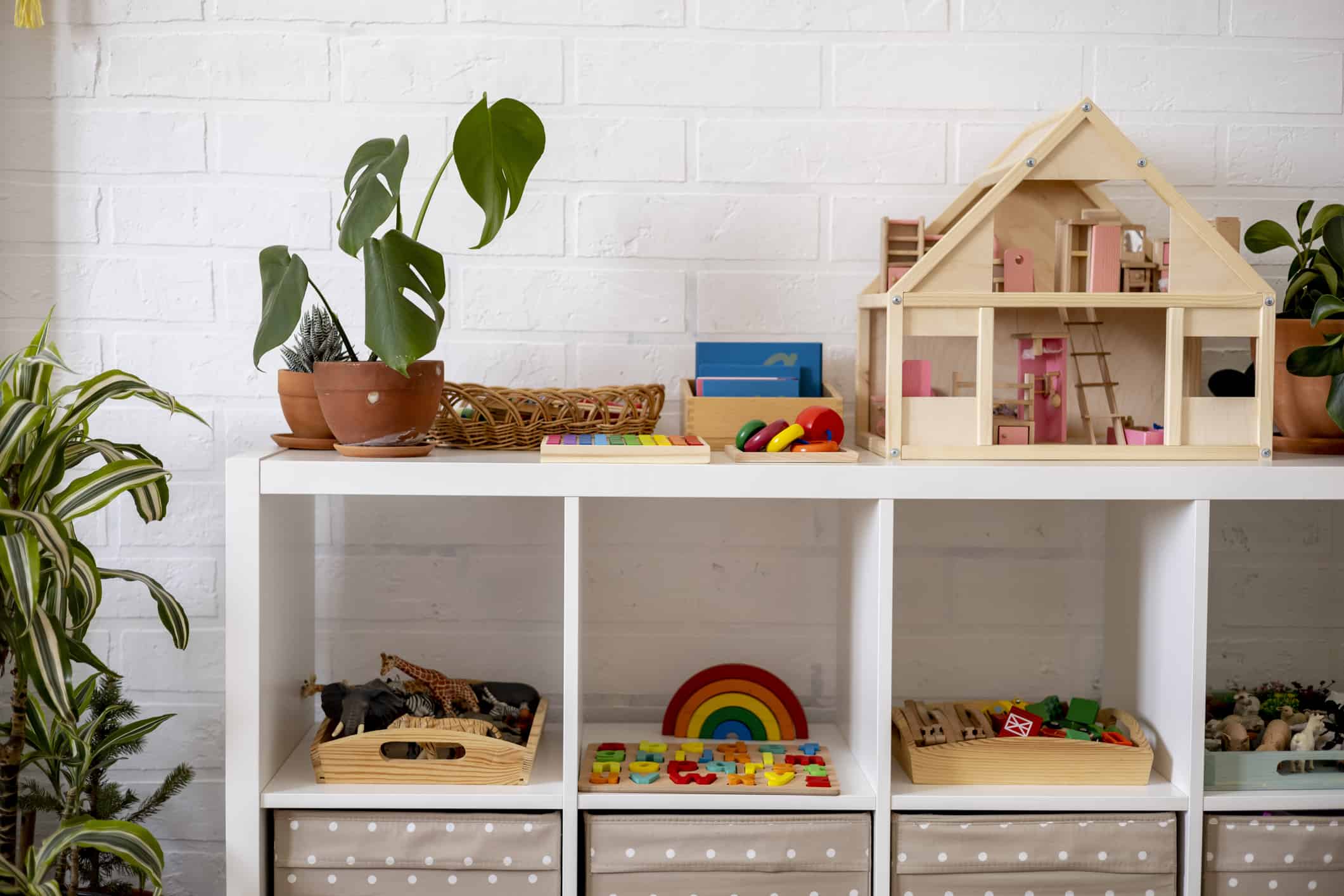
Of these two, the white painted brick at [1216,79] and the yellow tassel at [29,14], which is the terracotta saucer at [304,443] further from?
the white painted brick at [1216,79]

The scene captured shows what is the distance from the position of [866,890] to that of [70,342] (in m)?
1.42

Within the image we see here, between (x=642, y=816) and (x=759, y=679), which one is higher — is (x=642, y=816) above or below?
below

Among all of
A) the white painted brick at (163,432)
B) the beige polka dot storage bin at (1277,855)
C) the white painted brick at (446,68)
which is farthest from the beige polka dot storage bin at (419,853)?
the white painted brick at (446,68)

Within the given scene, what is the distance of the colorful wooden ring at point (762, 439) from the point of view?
1450 millimetres

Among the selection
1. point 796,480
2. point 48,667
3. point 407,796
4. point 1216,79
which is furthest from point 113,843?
point 1216,79

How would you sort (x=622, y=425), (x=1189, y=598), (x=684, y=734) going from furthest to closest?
(x=684, y=734), (x=622, y=425), (x=1189, y=598)

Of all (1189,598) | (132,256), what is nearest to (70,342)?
(132,256)

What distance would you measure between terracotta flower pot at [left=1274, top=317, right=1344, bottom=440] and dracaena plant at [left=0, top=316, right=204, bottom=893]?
150cm

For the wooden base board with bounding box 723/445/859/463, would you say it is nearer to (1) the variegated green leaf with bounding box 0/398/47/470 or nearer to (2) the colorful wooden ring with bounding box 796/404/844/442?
(2) the colorful wooden ring with bounding box 796/404/844/442

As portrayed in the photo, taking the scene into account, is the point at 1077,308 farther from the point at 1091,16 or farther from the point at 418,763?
the point at 418,763

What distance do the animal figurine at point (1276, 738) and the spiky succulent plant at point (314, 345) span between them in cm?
132

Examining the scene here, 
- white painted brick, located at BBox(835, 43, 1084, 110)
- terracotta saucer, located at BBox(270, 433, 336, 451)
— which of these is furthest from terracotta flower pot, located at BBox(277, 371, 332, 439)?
white painted brick, located at BBox(835, 43, 1084, 110)

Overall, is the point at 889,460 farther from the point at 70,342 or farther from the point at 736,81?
the point at 70,342

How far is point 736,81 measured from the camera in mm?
Result: 1755
